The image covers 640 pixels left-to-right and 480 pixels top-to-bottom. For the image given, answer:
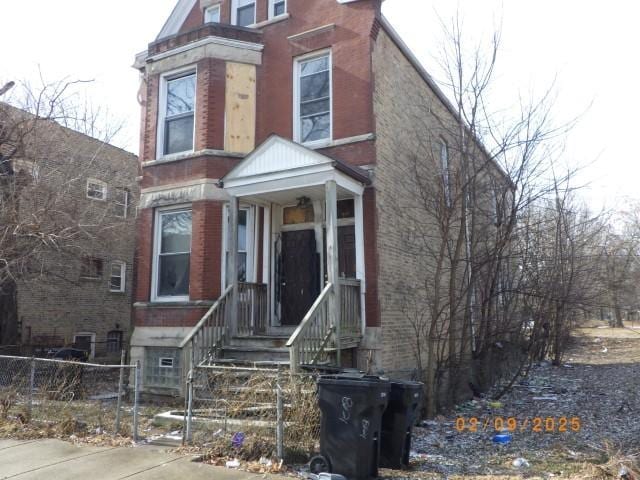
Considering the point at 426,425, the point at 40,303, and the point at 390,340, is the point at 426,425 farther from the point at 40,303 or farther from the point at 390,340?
the point at 40,303

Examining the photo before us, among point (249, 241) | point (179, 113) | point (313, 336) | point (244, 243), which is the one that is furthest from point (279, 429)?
point (179, 113)

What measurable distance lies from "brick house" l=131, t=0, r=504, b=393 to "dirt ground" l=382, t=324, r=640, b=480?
2.05 m

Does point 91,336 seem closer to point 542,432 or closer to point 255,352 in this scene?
point 255,352

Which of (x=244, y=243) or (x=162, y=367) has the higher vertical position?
(x=244, y=243)

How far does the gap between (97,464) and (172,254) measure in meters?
6.17

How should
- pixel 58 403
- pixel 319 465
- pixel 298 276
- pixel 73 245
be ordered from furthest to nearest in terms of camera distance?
pixel 73 245 < pixel 298 276 < pixel 58 403 < pixel 319 465

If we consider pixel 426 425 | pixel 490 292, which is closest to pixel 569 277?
pixel 490 292

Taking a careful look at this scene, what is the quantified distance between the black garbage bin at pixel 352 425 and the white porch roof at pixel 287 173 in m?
4.44

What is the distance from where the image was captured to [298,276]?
10.9m

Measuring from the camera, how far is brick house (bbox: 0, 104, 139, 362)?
13.6m

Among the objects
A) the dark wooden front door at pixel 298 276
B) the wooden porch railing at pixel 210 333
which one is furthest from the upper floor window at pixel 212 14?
the wooden porch railing at pixel 210 333

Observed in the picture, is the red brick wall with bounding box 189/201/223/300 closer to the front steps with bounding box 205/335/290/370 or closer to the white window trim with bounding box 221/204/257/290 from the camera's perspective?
the white window trim with bounding box 221/204/257/290
